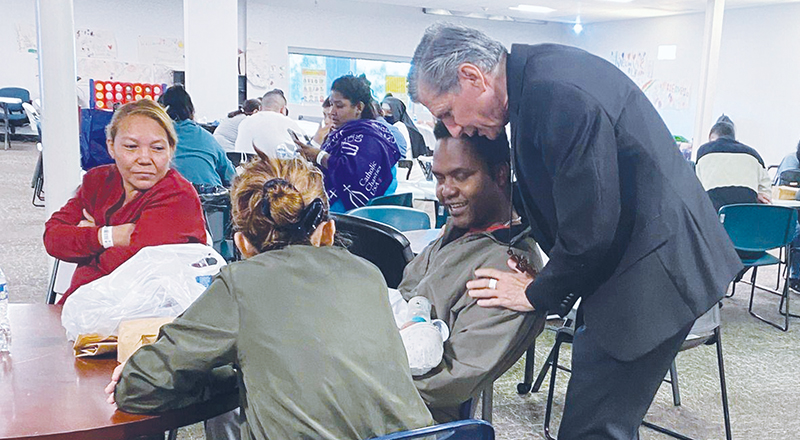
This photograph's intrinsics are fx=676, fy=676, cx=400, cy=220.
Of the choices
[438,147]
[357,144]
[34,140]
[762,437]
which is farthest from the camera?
[34,140]

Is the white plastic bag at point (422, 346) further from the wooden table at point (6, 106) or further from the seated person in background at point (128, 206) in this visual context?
the wooden table at point (6, 106)

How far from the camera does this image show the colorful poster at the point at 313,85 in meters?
13.3

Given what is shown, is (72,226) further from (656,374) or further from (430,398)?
(656,374)

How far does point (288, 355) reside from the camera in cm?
114

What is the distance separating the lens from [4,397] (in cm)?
124

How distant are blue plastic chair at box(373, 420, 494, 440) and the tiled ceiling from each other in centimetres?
1079

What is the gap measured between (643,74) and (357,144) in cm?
1114

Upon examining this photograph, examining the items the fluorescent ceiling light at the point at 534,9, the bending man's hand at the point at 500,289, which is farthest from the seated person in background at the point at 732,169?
the fluorescent ceiling light at the point at 534,9

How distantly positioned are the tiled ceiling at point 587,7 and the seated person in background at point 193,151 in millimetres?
8371

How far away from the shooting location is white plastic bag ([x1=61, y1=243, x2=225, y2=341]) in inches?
58.1

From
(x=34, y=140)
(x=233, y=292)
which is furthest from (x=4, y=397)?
(x=34, y=140)

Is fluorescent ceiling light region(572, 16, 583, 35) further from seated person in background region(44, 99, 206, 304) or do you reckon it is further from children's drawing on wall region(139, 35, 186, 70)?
seated person in background region(44, 99, 206, 304)

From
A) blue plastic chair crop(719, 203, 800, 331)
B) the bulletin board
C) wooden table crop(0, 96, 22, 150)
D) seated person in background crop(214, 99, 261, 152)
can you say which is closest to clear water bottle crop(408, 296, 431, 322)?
blue plastic chair crop(719, 203, 800, 331)

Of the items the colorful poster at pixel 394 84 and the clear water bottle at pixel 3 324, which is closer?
the clear water bottle at pixel 3 324
